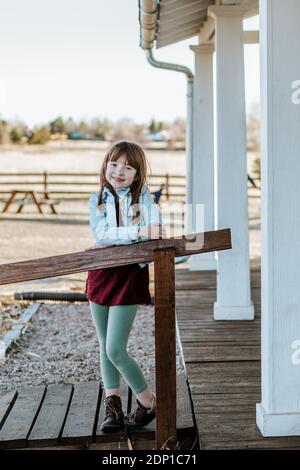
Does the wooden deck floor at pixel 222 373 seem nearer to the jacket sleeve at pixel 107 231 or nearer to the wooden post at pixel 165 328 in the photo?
the wooden post at pixel 165 328

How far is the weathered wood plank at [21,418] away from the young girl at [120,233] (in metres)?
0.53

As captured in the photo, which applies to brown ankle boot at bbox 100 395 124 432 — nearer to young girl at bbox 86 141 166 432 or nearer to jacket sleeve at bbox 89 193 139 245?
young girl at bbox 86 141 166 432

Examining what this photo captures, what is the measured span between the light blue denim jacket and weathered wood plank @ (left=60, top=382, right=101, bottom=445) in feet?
2.56

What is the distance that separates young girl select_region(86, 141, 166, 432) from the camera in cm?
319

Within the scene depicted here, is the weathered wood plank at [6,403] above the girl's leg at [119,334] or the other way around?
the other way around

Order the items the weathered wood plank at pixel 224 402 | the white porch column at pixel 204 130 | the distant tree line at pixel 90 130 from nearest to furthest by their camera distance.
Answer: the weathered wood plank at pixel 224 402 < the white porch column at pixel 204 130 < the distant tree line at pixel 90 130

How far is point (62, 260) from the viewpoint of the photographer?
294 centimetres

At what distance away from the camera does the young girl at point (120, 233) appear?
319cm

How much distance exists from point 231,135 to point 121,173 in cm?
220

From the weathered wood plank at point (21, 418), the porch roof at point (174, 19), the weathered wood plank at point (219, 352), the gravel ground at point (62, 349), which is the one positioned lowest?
the gravel ground at point (62, 349)

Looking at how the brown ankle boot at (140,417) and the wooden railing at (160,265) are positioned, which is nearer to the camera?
the wooden railing at (160,265)

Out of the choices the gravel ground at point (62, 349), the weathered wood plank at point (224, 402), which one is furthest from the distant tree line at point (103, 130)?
the weathered wood plank at point (224, 402)

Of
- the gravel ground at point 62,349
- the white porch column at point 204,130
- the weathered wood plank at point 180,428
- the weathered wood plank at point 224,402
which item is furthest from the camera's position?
the white porch column at point 204,130

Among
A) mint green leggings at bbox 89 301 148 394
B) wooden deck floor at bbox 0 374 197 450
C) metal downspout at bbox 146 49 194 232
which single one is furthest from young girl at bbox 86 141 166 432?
metal downspout at bbox 146 49 194 232
